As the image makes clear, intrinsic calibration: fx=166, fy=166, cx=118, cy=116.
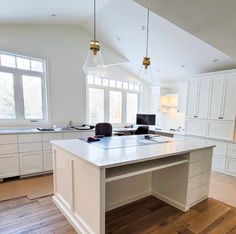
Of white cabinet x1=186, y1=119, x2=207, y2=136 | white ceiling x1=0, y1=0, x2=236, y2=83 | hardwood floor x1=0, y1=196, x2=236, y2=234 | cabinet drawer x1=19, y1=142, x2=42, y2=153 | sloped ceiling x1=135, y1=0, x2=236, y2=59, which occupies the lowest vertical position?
hardwood floor x1=0, y1=196, x2=236, y2=234

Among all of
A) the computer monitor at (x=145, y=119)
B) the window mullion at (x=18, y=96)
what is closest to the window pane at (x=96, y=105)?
the computer monitor at (x=145, y=119)

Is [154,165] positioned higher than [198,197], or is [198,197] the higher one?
[154,165]

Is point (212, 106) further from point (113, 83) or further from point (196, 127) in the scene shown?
point (113, 83)

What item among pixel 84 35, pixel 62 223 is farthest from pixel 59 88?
pixel 62 223

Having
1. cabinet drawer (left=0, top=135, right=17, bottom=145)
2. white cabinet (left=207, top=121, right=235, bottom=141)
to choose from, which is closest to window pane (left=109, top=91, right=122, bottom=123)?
white cabinet (left=207, top=121, right=235, bottom=141)

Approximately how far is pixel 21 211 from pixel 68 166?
0.98 meters

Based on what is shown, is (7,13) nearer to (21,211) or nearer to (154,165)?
(21,211)

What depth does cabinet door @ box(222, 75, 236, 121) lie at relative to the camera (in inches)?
143

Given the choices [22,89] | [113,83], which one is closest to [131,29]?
[113,83]

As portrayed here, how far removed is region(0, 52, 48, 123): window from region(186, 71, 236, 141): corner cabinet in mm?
3758

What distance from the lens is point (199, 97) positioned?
13.9 ft

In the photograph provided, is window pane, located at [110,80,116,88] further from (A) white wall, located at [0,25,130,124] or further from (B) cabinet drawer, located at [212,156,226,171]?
(B) cabinet drawer, located at [212,156,226,171]

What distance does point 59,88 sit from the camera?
4.09 m

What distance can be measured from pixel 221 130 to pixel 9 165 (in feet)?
14.8
